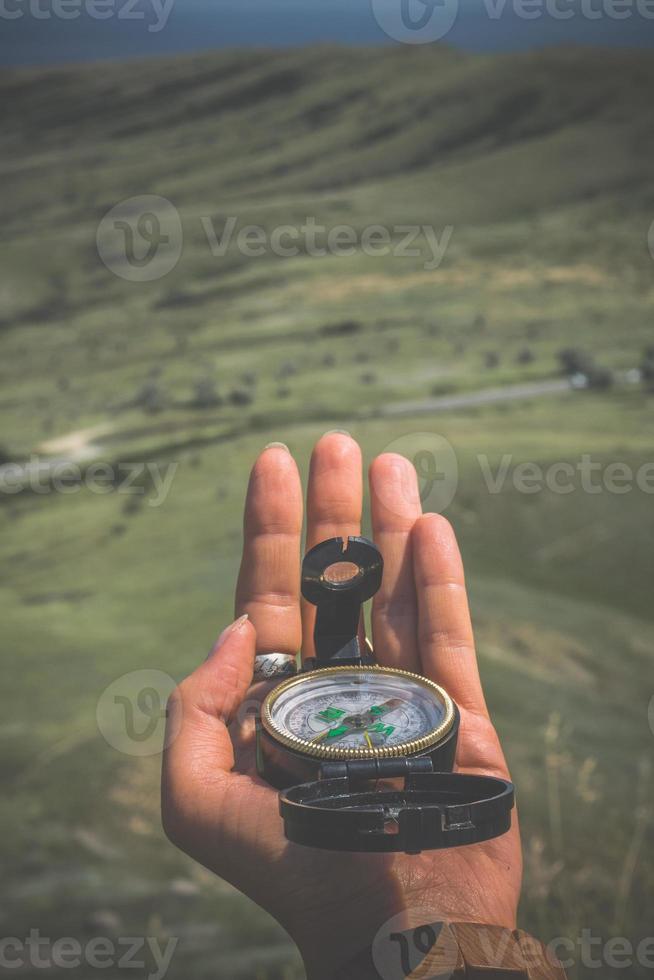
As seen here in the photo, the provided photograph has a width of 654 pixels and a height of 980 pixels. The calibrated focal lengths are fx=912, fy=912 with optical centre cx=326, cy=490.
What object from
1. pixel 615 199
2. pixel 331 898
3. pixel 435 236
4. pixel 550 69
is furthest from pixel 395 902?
pixel 550 69

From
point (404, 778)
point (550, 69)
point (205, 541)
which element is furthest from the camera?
point (550, 69)

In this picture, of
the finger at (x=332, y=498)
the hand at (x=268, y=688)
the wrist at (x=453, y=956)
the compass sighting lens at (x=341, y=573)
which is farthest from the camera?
the finger at (x=332, y=498)

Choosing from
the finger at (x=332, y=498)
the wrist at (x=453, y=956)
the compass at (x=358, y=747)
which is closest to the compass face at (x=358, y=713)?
the compass at (x=358, y=747)

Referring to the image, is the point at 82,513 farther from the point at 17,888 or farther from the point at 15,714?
the point at 17,888

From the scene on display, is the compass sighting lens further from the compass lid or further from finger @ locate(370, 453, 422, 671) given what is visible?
the compass lid

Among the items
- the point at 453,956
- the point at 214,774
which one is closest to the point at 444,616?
the point at 214,774

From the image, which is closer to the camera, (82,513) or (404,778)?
(404,778)

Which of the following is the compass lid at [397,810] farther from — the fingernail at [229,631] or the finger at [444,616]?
the finger at [444,616]

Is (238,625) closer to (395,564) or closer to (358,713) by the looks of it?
(358,713)
